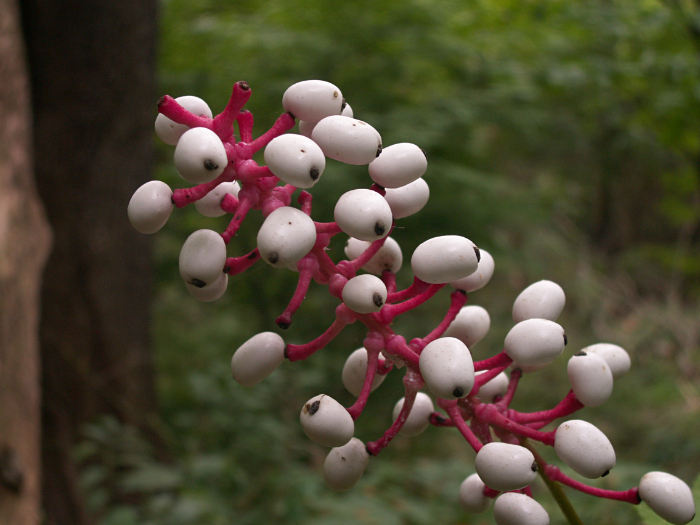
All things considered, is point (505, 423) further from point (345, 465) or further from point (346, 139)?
point (346, 139)

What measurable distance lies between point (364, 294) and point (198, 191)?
0.21 meters

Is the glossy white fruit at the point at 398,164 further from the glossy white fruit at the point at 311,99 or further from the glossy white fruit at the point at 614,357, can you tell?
the glossy white fruit at the point at 614,357

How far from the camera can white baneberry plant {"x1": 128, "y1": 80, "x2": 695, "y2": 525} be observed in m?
0.56

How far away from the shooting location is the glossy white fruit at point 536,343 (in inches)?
24.0

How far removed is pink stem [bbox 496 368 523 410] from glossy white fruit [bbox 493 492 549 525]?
95mm

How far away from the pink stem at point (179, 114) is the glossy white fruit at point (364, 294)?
23 centimetres

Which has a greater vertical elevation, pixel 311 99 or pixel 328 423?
pixel 311 99

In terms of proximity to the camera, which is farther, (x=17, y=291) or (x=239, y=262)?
(x=17, y=291)

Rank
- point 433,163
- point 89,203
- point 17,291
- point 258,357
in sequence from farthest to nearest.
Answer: point 433,163, point 89,203, point 17,291, point 258,357

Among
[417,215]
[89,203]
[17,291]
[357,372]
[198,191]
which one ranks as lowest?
[417,215]

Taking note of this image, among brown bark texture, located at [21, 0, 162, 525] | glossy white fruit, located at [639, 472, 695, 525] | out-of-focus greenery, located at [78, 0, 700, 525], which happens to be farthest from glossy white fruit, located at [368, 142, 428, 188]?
brown bark texture, located at [21, 0, 162, 525]

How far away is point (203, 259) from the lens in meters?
0.58

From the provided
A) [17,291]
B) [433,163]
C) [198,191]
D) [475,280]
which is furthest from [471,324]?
[433,163]

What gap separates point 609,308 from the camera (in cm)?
437
